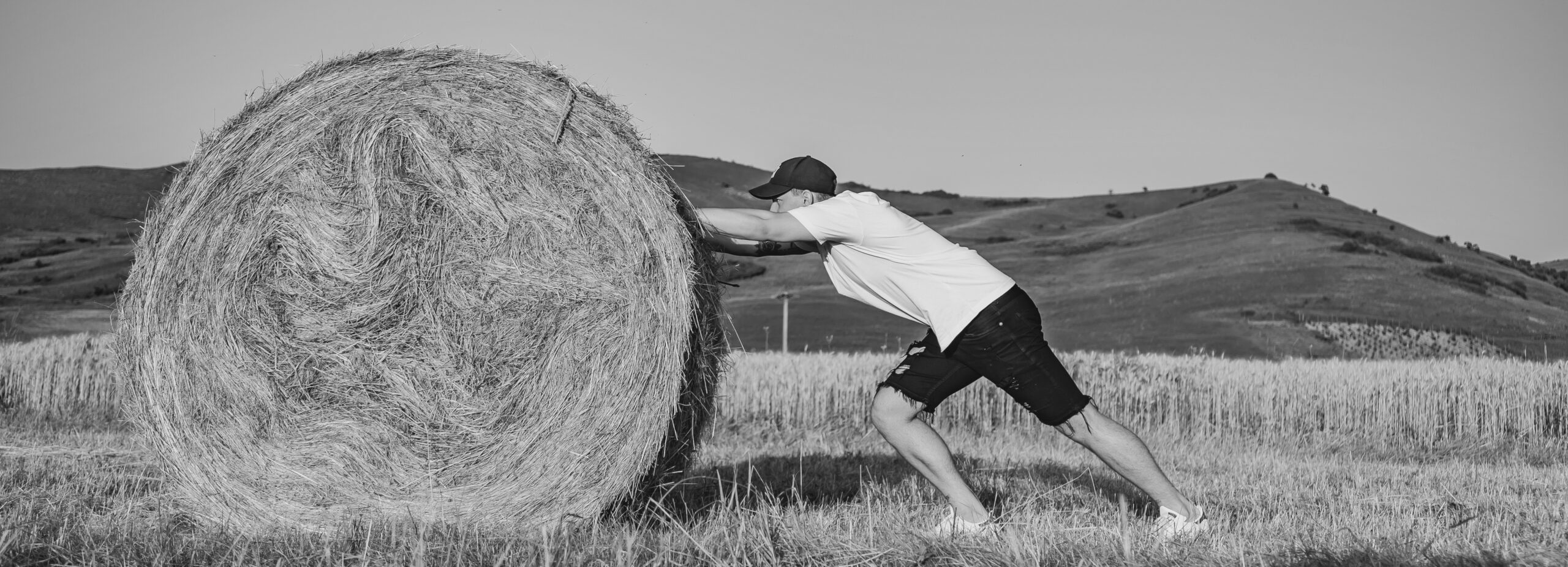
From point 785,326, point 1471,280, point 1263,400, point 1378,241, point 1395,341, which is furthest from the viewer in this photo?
point 1378,241

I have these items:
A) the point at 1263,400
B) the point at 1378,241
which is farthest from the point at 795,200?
the point at 1378,241

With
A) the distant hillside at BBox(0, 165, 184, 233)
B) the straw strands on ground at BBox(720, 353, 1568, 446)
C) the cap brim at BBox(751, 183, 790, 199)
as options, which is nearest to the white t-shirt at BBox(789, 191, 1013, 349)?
the cap brim at BBox(751, 183, 790, 199)

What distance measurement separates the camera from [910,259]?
448cm

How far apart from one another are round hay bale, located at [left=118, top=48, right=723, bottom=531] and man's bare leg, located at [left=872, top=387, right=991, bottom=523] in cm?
85

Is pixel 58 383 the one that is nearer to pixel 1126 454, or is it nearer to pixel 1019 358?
pixel 1019 358

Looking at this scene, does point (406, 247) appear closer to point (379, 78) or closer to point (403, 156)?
point (403, 156)

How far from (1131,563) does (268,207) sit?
13.0 ft

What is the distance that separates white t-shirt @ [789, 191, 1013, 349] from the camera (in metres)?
4.41

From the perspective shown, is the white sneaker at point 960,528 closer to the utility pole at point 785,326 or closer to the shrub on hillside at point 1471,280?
the utility pole at point 785,326

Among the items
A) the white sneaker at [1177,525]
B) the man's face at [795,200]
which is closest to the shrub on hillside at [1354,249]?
the white sneaker at [1177,525]

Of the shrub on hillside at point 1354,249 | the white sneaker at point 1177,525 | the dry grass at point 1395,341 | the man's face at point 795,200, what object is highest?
the shrub on hillside at point 1354,249

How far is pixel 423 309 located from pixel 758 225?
1549 mm

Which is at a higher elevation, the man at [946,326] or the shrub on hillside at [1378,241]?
the shrub on hillside at [1378,241]

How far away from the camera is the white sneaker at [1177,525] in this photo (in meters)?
4.27
